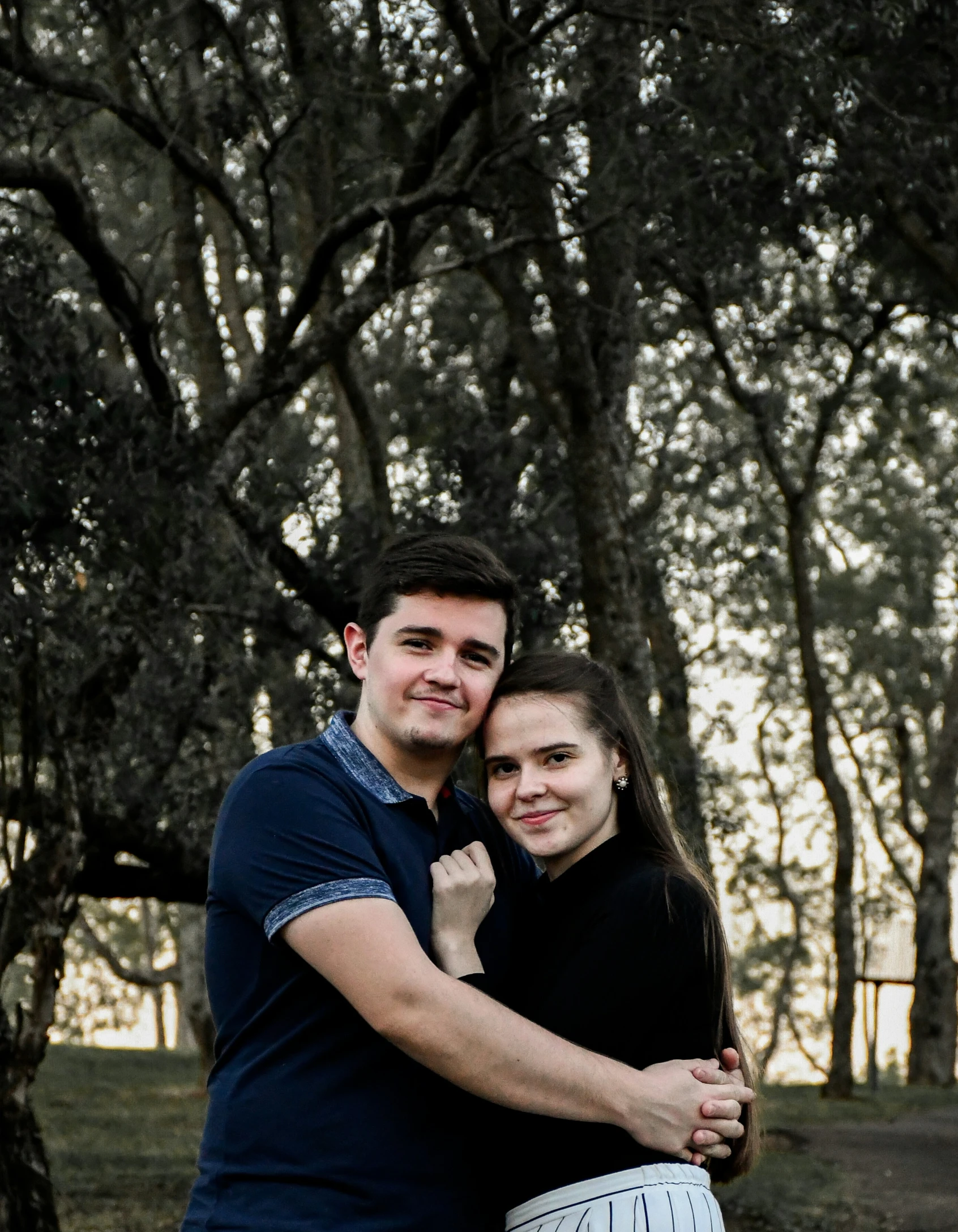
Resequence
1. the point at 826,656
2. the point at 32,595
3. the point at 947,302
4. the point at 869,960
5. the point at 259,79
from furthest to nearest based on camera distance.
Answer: the point at 826,656
the point at 869,960
the point at 947,302
the point at 259,79
the point at 32,595

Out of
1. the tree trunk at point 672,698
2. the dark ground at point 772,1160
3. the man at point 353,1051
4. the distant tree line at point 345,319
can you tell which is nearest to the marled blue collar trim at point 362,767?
the man at point 353,1051

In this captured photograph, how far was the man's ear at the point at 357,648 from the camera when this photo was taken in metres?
3.31

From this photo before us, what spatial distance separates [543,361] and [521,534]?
4.48ft

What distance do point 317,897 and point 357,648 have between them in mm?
748

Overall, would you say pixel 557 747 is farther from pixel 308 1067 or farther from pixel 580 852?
pixel 308 1067

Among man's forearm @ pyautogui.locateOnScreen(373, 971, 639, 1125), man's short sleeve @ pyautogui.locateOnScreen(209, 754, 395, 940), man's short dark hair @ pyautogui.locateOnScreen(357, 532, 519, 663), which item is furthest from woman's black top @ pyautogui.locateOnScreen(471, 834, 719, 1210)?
man's short dark hair @ pyautogui.locateOnScreen(357, 532, 519, 663)

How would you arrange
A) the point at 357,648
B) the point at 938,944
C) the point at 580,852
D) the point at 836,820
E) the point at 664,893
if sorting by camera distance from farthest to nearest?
the point at 938,944
the point at 836,820
the point at 357,648
the point at 580,852
the point at 664,893

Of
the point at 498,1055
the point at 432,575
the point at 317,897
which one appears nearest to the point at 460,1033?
the point at 498,1055

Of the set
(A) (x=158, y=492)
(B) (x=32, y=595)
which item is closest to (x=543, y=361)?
(A) (x=158, y=492)

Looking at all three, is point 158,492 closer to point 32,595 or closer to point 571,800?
point 32,595

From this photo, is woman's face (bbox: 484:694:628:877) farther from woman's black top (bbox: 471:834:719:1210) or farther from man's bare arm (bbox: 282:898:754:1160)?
man's bare arm (bbox: 282:898:754:1160)

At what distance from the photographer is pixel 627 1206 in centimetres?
280

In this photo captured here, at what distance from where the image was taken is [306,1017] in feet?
9.13

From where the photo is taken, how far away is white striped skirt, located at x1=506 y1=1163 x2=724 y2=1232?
2789 millimetres
